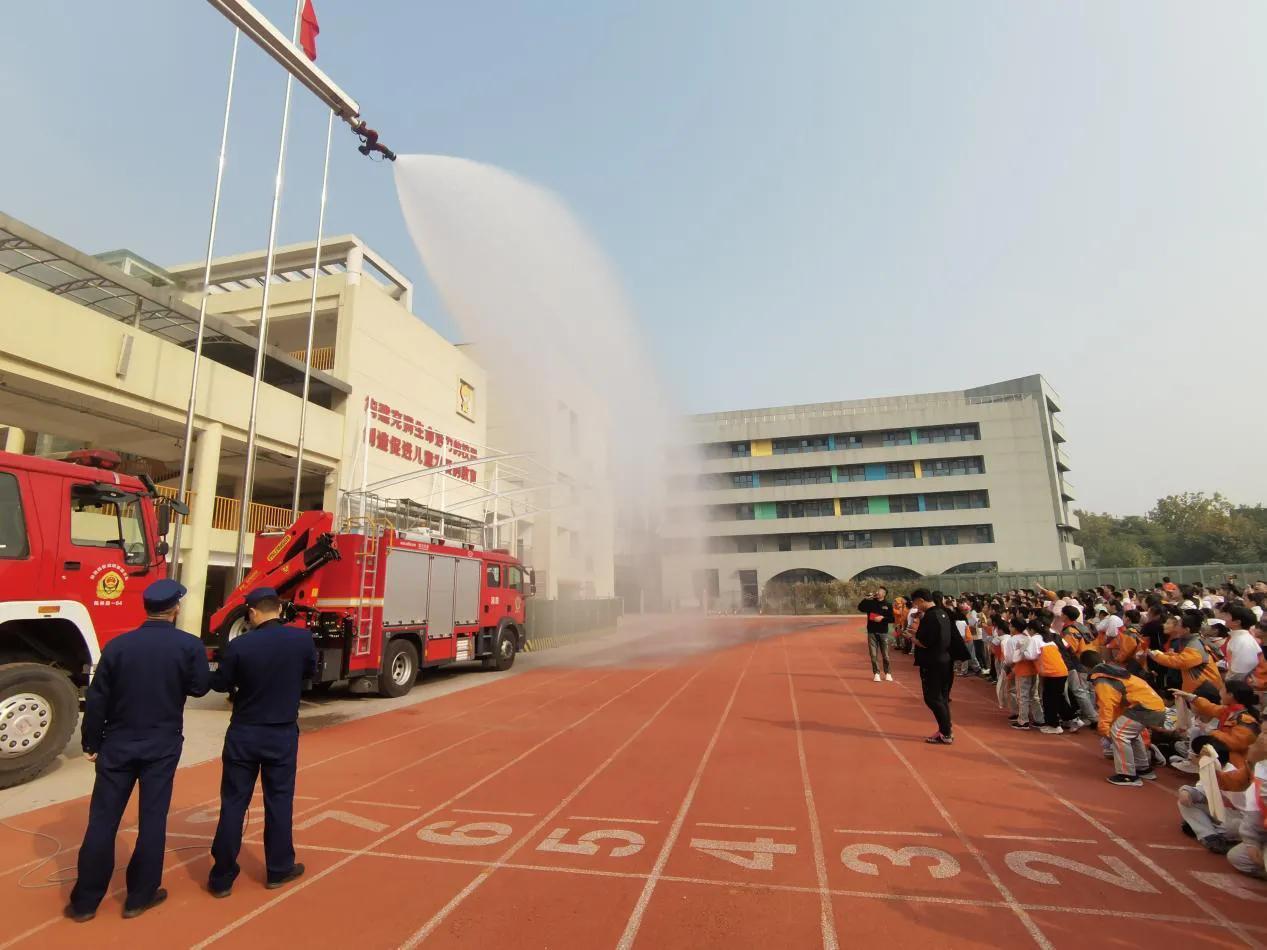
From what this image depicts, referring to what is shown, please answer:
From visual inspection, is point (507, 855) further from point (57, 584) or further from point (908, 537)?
point (908, 537)

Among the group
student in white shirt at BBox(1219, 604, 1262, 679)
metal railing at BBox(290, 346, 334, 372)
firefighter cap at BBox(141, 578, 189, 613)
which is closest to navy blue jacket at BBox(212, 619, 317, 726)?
firefighter cap at BBox(141, 578, 189, 613)

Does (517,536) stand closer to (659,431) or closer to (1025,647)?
(659,431)

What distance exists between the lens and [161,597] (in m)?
3.95

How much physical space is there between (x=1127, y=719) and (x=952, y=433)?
54390 mm

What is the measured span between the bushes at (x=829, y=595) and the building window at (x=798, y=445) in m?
A: 13.5

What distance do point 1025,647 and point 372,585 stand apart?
10.2 metres

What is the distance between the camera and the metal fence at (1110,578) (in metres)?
25.4

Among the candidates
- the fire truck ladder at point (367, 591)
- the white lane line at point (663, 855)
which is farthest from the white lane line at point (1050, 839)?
the fire truck ladder at point (367, 591)

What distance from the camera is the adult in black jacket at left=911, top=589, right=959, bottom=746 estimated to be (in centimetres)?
783

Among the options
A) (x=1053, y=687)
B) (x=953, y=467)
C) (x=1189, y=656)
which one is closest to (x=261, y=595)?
(x=1189, y=656)

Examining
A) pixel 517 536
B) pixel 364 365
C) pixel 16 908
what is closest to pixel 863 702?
pixel 16 908

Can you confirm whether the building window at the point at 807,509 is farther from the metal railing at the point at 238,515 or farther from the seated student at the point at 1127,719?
the seated student at the point at 1127,719

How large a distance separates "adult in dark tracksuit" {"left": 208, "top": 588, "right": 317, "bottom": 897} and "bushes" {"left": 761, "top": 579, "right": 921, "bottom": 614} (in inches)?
1807

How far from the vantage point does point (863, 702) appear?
35.3 feet
